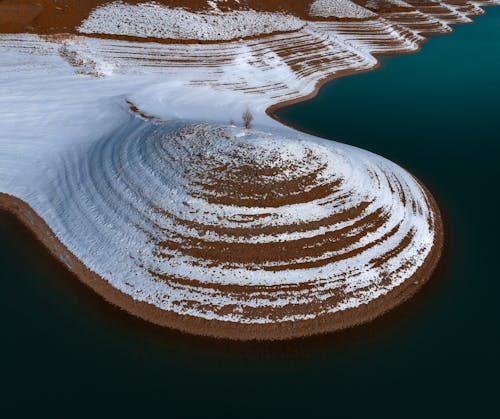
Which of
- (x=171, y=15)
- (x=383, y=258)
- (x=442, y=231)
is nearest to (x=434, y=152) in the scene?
(x=442, y=231)

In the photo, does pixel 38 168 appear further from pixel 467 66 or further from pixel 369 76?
pixel 467 66

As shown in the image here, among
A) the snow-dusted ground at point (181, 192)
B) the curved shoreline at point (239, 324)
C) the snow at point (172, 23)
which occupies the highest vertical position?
the snow at point (172, 23)

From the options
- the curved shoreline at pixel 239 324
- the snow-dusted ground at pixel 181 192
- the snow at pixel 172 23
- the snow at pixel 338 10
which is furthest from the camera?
the snow at pixel 338 10

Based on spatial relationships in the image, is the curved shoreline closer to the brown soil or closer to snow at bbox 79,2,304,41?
the brown soil

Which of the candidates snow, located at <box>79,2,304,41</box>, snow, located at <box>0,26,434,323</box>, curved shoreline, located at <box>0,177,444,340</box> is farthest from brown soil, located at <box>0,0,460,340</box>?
snow, located at <box>79,2,304,41</box>

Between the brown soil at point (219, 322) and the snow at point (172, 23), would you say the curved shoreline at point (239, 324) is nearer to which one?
Result: the brown soil at point (219, 322)

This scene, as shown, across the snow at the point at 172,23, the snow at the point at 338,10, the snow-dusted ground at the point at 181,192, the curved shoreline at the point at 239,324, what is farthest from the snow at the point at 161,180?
the snow at the point at 338,10
